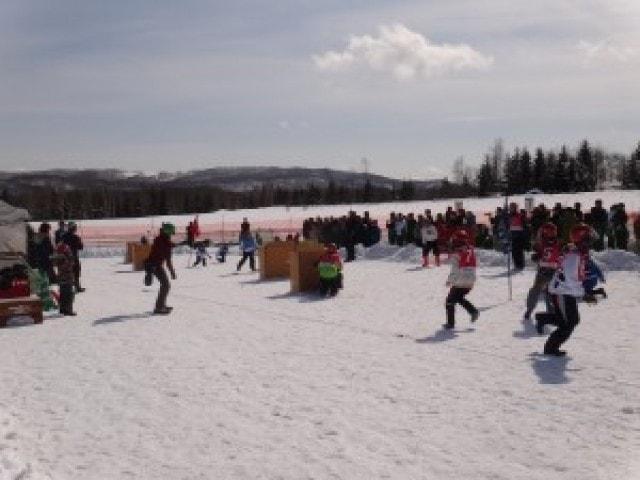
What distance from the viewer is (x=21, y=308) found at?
12.9 meters

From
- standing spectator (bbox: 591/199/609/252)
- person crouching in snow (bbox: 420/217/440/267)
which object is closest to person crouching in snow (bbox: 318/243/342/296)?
person crouching in snow (bbox: 420/217/440/267)

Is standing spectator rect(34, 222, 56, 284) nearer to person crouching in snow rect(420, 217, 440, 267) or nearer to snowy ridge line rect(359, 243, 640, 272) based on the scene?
person crouching in snow rect(420, 217, 440, 267)

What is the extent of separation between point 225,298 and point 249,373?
765 cm

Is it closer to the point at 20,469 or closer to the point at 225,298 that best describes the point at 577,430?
the point at 20,469

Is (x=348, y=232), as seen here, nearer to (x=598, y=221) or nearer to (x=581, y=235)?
(x=598, y=221)

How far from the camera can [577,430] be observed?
6117mm

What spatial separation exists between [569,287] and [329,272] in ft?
24.7

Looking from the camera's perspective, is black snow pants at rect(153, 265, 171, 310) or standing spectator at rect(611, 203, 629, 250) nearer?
black snow pants at rect(153, 265, 171, 310)

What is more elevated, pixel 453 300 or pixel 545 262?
pixel 545 262

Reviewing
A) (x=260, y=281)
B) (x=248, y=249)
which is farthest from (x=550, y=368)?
(x=248, y=249)

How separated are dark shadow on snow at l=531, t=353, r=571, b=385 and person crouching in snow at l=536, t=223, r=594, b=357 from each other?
173mm

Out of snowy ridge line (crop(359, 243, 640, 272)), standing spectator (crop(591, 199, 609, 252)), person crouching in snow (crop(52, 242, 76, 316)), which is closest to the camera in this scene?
person crouching in snow (crop(52, 242, 76, 316))

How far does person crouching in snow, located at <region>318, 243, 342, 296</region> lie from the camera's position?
51.6ft

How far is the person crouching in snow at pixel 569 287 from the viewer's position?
880 centimetres
